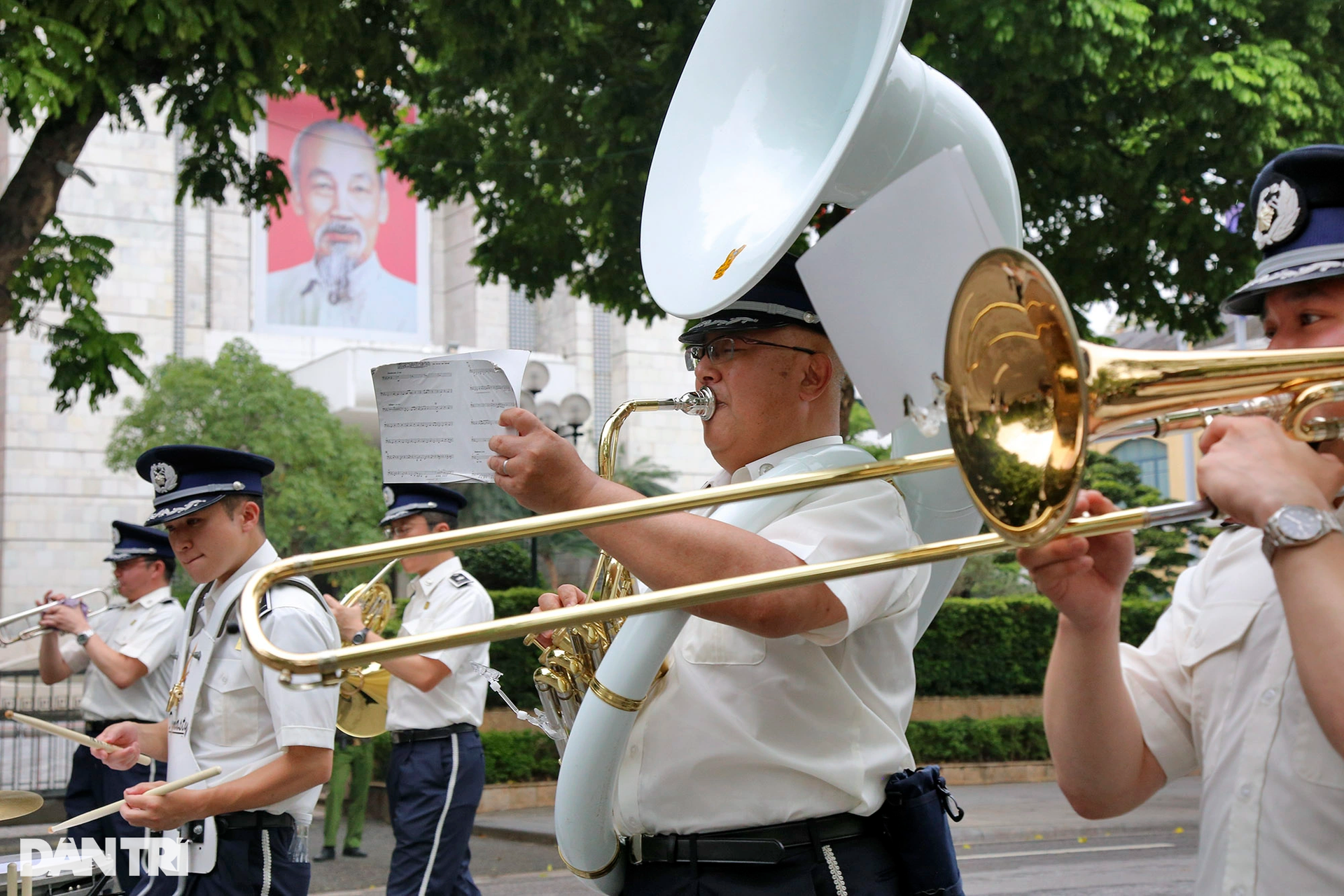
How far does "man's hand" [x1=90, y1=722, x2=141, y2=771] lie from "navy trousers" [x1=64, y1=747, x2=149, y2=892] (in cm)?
226

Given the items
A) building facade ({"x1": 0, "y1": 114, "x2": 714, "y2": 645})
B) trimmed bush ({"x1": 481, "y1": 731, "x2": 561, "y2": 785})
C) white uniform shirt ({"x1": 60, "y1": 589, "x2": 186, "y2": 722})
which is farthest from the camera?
building facade ({"x1": 0, "y1": 114, "x2": 714, "y2": 645})

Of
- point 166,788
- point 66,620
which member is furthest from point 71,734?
point 66,620

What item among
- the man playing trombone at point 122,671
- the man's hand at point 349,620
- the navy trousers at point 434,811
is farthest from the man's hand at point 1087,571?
the man playing trombone at point 122,671

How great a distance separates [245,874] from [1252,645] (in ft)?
8.67

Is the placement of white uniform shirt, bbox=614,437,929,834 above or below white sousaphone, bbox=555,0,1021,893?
below

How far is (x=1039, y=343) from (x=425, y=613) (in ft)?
17.0

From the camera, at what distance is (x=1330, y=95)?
8484mm

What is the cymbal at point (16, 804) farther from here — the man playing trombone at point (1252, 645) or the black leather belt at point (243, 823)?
the man playing trombone at point (1252, 645)

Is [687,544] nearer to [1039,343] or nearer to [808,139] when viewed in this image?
[1039,343]

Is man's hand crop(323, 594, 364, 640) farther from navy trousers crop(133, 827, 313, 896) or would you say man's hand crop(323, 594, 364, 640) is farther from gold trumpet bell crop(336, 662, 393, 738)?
navy trousers crop(133, 827, 313, 896)

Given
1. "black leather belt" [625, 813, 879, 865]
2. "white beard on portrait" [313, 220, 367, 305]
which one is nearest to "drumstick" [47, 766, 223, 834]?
"black leather belt" [625, 813, 879, 865]

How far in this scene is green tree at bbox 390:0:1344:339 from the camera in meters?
8.02

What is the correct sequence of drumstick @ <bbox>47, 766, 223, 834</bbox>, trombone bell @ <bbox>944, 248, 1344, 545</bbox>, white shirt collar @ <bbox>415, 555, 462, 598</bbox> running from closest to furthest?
trombone bell @ <bbox>944, 248, 1344, 545</bbox> → drumstick @ <bbox>47, 766, 223, 834</bbox> → white shirt collar @ <bbox>415, 555, 462, 598</bbox>

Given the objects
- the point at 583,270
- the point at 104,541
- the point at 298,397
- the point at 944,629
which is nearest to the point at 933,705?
the point at 944,629
